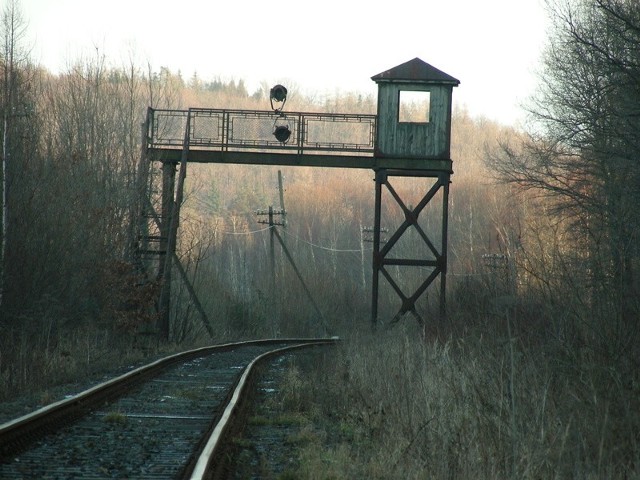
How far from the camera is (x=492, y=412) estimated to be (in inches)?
314

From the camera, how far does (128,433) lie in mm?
9156

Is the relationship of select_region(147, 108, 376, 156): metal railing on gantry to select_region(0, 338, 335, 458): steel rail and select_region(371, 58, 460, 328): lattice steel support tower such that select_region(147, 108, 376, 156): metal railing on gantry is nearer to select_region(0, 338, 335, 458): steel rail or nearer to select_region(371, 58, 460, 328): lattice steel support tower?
select_region(371, 58, 460, 328): lattice steel support tower

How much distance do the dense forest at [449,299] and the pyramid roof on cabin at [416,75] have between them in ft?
13.7

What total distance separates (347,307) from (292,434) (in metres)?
41.0

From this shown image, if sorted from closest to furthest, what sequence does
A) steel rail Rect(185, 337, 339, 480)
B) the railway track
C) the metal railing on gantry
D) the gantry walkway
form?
steel rail Rect(185, 337, 339, 480), the railway track, the gantry walkway, the metal railing on gantry

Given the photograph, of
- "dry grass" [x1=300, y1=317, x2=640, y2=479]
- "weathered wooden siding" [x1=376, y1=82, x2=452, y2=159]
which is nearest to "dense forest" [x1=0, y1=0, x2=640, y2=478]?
"dry grass" [x1=300, y1=317, x2=640, y2=479]

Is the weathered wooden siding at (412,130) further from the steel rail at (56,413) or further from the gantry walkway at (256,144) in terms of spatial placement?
the steel rail at (56,413)

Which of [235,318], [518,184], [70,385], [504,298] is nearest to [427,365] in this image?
[504,298]

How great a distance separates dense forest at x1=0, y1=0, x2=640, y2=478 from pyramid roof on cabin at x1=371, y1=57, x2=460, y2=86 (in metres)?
4.16

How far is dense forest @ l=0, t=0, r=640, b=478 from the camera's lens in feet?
24.6

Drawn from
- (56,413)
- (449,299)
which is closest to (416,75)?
(449,299)

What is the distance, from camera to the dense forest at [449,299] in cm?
751

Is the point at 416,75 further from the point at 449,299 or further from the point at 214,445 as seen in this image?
the point at 214,445

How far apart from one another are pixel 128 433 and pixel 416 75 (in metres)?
22.1
